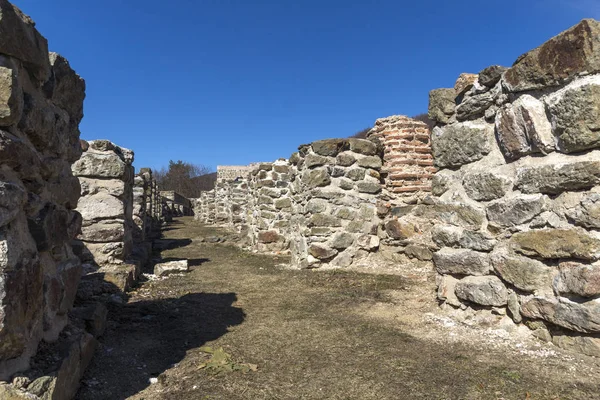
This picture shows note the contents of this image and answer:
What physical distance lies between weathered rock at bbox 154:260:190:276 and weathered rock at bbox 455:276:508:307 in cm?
389

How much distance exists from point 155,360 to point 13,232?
1293 mm

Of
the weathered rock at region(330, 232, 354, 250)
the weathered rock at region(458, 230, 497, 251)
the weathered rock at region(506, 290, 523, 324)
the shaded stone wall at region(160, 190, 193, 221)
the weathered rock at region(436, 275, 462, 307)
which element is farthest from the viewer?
the shaded stone wall at region(160, 190, 193, 221)

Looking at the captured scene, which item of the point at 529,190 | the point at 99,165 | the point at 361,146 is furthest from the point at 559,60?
the point at 99,165

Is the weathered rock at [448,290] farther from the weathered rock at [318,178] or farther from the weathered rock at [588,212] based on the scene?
the weathered rock at [318,178]

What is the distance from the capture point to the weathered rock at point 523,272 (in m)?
2.66

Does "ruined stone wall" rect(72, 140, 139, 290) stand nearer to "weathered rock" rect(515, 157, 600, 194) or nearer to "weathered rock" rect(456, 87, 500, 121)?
"weathered rock" rect(456, 87, 500, 121)

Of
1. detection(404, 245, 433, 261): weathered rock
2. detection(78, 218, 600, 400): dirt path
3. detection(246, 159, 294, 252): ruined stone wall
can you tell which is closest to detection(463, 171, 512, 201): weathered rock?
detection(78, 218, 600, 400): dirt path

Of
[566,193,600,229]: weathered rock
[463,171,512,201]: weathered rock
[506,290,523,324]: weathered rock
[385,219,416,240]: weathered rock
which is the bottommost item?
[506,290,523,324]: weathered rock

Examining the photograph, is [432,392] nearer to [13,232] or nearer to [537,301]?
[537,301]

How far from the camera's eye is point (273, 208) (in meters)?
8.89

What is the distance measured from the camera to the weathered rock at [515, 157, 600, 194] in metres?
2.43

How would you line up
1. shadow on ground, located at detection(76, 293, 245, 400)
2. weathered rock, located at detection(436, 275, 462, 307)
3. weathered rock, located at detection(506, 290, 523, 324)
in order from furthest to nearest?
weathered rock, located at detection(436, 275, 462, 307)
weathered rock, located at detection(506, 290, 523, 324)
shadow on ground, located at detection(76, 293, 245, 400)

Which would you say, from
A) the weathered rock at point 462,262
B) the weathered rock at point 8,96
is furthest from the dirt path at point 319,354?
the weathered rock at point 8,96

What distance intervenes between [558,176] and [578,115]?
0.37m
